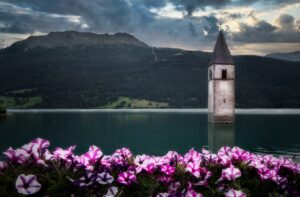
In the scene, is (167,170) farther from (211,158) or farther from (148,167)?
(211,158)

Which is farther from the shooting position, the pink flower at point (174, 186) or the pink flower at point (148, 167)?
the pink flower at point (148, 167)

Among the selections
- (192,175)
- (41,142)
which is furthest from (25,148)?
(192,175)

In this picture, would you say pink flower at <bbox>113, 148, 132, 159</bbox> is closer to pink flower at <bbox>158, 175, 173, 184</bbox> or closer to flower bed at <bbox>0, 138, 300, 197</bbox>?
flower bed at <bbox>0, 138, 300, 197</bbox>

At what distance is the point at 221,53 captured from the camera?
316 feet

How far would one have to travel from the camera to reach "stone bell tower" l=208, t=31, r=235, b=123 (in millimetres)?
92375

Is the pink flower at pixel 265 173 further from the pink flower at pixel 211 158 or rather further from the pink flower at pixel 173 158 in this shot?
the pink flower at pixel 173 158

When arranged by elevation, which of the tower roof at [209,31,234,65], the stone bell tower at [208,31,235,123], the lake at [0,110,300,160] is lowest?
the lake at [0,110,300,160]

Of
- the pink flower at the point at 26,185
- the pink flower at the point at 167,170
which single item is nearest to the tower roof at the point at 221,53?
the pink flower at the point at 167,170

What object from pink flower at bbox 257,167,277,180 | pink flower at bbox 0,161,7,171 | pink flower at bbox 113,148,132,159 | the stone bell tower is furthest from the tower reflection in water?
pink flower at bbox 0,161,7,171

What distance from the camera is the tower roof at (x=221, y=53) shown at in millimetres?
94312

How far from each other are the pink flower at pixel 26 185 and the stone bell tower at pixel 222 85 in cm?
8938

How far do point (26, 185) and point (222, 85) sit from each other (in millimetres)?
92833

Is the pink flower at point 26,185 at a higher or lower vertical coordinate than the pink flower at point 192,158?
higher

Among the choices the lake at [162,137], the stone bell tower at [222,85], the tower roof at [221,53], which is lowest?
the lake at [162,137]
